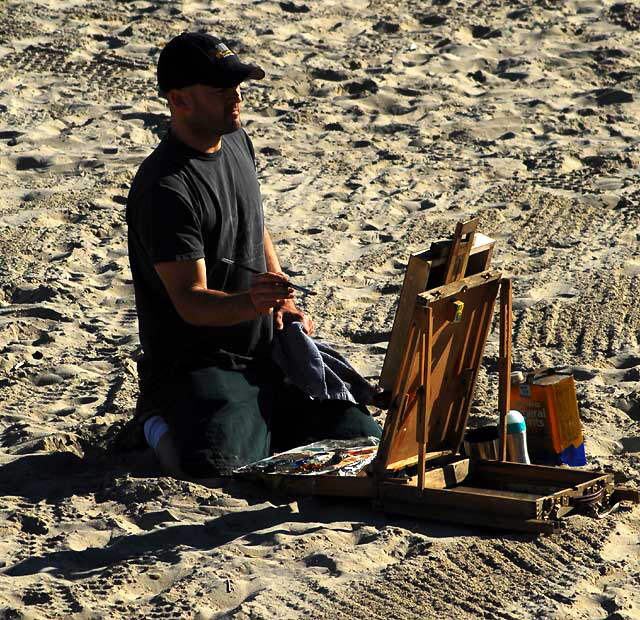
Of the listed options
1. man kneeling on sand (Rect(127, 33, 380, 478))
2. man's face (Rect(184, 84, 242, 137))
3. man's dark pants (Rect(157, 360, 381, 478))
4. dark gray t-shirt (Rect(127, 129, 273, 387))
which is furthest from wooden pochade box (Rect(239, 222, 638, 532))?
man's face (Rect(184, 84, 242, 137))

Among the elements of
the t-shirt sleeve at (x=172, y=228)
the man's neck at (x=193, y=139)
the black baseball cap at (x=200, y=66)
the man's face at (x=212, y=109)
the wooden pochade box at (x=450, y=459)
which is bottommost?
the wooden pochade box at (x=450, y=459)

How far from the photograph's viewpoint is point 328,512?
4.52m

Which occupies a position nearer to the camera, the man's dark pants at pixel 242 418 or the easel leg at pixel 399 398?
the easel leg at pixel 399 398

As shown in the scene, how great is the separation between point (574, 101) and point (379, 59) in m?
1.49

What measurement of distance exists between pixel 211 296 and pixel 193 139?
61 cm

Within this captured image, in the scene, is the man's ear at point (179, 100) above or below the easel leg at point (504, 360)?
above

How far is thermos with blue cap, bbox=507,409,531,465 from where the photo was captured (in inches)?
185

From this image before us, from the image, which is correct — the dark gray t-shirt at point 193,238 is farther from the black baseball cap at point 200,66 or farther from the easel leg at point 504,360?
the easel leg at point 504,360

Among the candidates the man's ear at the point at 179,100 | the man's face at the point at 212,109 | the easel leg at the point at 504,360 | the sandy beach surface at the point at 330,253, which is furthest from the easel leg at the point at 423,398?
the man's ear at the point at 179,100

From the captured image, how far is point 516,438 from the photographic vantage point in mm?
4703

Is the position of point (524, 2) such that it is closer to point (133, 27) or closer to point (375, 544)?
point (133, 27)

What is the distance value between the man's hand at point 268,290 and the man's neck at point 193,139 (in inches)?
24.8

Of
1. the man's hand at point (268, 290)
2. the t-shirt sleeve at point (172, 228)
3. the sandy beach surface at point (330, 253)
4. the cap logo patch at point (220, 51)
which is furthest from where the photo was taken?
the cap logo patch at point (220, 51)

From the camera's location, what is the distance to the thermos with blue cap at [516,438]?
470 centimetres
